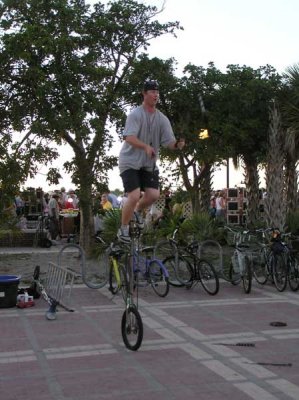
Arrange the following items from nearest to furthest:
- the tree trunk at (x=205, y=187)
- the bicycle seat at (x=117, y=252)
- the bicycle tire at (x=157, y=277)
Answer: the bicycle seat at (x=117, y=252)
the bicycle tire at (x=157, y=277)
the tree trunk at (x=205, y=187)

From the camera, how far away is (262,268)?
9.65 metres

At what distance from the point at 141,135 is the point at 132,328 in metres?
1.78

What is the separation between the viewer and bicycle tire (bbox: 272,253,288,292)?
8.99 metres

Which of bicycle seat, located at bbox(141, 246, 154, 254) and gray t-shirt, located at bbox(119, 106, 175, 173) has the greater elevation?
gray t-shirt, located at bbox(119, 106, 175, 173)

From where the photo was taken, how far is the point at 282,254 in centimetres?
930

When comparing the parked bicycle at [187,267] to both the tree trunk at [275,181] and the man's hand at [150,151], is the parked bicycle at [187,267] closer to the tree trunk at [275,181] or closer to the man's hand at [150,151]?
the tree trunk at [275,181]

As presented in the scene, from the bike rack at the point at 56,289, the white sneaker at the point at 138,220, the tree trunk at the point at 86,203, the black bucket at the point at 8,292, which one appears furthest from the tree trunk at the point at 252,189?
the white sneaker at the point at 138,220

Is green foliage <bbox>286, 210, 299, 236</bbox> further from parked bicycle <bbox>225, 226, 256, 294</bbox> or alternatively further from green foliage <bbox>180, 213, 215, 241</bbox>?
parked bicycle <bbox>225, 226, 256, 294</bbox>

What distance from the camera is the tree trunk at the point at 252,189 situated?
55.0ft

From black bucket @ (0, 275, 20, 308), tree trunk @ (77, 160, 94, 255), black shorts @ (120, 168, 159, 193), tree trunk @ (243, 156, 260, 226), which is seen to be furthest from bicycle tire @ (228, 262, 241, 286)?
tree trunk @ (243, 156, 260, 226)

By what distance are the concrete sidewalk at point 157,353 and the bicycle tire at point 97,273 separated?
1055 millimetres

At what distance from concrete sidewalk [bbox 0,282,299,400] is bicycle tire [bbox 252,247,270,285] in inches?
63.7

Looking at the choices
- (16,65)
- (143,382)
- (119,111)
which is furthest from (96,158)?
(143,382)

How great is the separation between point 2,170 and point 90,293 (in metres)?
3.10
